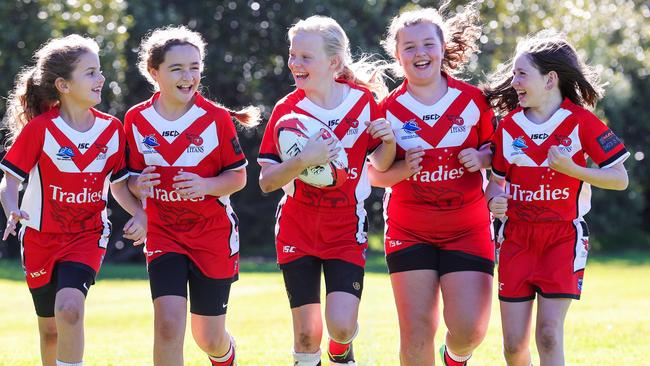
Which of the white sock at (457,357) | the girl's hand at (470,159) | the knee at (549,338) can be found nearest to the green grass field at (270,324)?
the white sock at (457,357)

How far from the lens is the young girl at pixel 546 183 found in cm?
582

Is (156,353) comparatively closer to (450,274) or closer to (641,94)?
(450,274)

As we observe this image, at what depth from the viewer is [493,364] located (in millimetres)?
7871

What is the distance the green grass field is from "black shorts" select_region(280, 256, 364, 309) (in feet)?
6.78

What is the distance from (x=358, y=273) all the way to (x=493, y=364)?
2.37 meters

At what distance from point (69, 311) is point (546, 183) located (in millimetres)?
2839

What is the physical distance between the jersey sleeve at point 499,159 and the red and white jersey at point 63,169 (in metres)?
2.25

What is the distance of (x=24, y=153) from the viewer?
20.5 ft

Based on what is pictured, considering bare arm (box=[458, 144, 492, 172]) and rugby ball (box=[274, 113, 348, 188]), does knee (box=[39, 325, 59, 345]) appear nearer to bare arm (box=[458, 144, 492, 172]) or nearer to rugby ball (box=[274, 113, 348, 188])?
rugby ball (box=[274, 113, 348, 188])

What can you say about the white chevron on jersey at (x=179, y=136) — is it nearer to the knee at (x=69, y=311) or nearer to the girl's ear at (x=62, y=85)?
the girl's ear at (x=62, y=85)

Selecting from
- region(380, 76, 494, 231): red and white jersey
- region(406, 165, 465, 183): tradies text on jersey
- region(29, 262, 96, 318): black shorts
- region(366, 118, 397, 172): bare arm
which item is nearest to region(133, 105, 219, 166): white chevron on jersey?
region(29, 262, 96, 318): black shorts

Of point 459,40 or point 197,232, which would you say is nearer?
point 197,232

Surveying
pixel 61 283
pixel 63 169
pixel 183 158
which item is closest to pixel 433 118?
pixel 183 158

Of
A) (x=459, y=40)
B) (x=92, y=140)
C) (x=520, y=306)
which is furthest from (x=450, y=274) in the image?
(x=92, y=140)
